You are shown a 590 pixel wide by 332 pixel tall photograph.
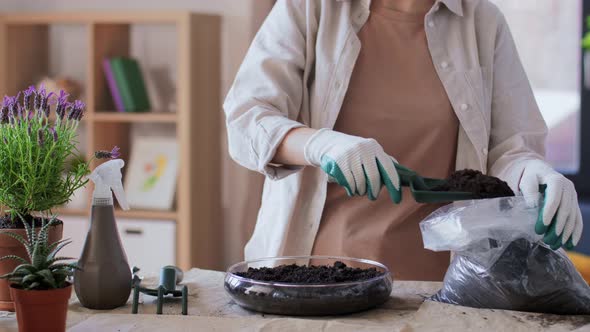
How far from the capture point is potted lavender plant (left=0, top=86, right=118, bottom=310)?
1.21 m

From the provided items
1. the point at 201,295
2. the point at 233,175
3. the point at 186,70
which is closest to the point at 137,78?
the point at 186,70

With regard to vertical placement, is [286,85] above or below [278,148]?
above

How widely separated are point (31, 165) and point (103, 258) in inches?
7.2

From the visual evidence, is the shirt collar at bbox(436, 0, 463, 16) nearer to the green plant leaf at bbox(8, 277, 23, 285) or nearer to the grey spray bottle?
the grey spray bottle

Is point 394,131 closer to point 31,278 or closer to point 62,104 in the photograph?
point 62,104

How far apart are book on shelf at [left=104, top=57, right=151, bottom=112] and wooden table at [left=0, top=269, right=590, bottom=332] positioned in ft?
7.00

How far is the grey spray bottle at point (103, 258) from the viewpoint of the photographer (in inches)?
49.7

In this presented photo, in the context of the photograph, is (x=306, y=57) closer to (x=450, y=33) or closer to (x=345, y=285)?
(x=450, y=33)

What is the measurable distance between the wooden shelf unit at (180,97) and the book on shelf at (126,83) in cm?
6

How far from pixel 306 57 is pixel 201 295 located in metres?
0.62

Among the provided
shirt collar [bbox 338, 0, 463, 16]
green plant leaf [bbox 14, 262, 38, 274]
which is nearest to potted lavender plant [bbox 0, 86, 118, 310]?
green plant leaf [bbox 14, 262, 38, 274]

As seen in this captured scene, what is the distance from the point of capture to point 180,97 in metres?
3.24

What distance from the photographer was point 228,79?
3.49 metres

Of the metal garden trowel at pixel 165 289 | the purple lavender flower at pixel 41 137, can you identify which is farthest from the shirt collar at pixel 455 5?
the purple lavender flower at pixel 41 137
